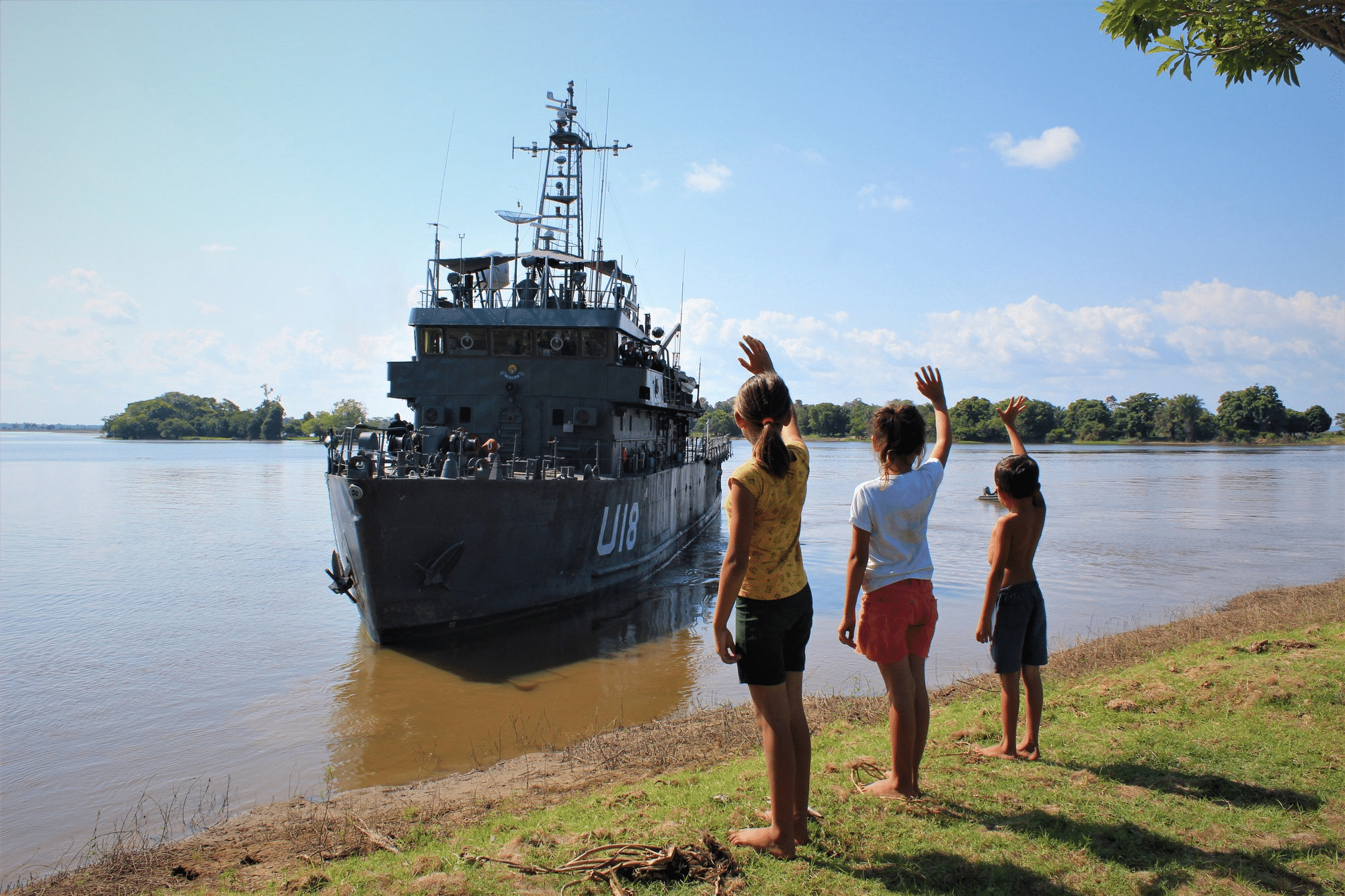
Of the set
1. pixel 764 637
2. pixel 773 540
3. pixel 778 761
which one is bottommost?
pixel 778 761

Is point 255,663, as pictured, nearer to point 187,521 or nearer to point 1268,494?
point 187,521

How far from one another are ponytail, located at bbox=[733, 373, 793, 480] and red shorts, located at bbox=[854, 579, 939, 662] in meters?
1.18

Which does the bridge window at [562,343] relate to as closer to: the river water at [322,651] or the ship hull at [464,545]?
the ship hull at [464,545]

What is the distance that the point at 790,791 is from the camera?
3.63 meters

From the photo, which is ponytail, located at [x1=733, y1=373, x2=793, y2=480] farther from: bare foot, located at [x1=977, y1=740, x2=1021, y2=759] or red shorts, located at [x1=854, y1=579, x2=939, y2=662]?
bare foot, located at [x1=977, y1=740, x2=1021, y2=759]

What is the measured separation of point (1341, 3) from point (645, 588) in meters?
14.6

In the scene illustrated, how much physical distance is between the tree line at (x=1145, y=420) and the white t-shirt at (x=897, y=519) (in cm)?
10914

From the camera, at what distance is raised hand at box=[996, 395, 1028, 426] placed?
5352 mm

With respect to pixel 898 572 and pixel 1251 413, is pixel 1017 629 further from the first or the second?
pixel 1251 413

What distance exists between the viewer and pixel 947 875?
11.5ft

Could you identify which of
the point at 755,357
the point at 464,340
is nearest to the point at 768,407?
the point at 755,357

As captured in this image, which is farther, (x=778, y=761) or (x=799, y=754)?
(x=799, y=754)

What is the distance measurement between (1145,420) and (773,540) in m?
151

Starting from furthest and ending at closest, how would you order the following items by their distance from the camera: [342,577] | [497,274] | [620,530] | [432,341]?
1. [497,274]
2. [432,341]
3. [620,530]
4. [342,577]
